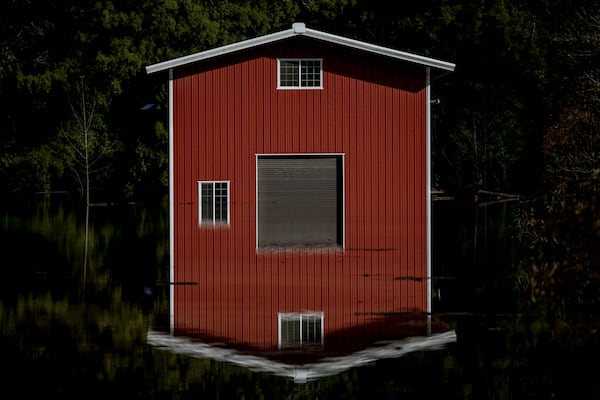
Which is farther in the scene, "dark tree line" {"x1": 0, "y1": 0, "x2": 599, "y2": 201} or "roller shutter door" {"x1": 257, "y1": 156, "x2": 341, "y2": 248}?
"dark tree line" {"x1": 0, "y1": 0, "x2": 599, "y2": 201}

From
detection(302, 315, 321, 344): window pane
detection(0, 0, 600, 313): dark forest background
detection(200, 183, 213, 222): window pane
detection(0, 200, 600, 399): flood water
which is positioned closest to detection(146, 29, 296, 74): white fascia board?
detection(200, 183, 213, 222): window pane

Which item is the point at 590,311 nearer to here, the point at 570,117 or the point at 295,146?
the point at 295,146

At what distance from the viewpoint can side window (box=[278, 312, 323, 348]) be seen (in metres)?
12.0

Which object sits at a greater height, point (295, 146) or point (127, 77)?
point (127, 77)

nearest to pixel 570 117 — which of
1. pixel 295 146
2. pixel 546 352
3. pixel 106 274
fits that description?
pixel 295 146

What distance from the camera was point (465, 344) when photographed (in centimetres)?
1186

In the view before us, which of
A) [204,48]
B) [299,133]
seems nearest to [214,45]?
[204,48]

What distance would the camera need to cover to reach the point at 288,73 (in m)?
33.7

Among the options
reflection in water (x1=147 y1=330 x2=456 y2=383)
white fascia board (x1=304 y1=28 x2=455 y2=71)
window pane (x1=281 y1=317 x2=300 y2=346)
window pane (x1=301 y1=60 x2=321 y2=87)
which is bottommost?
reflection in water (x1=147 y1=330 x2=456 y2=383)

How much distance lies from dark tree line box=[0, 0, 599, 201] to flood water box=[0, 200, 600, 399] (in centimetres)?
2918

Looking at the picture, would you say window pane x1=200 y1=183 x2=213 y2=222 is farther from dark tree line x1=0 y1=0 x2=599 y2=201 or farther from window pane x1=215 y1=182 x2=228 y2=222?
dark tree line x1=0 y1=0 x2=599 y2=201

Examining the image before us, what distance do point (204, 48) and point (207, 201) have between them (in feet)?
54.5

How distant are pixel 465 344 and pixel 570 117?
107ft

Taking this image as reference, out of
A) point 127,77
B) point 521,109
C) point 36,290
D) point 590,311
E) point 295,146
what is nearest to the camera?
point 590,311
